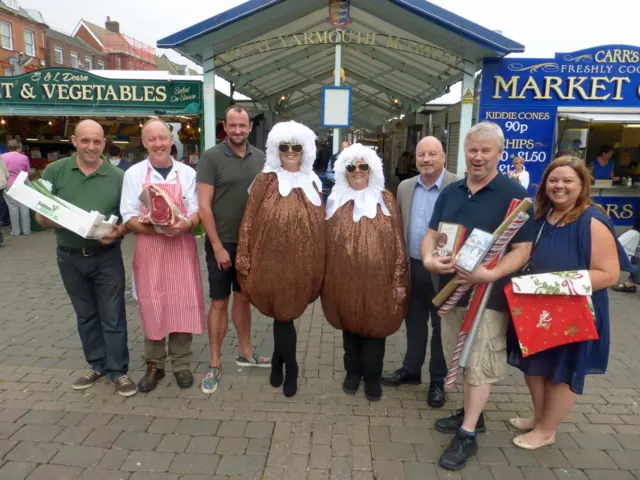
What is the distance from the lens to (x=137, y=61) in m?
43.2

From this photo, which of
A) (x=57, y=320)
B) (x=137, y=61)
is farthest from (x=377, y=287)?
(x=137, y=61)

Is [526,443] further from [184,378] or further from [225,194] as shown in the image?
[225,194]

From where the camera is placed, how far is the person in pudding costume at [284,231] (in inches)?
114

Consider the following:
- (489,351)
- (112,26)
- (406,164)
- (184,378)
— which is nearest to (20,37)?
(112,26)

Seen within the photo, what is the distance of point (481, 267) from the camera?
2432mm

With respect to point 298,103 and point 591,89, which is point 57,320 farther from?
point 298,103

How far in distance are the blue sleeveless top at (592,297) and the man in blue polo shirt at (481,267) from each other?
0.47ft

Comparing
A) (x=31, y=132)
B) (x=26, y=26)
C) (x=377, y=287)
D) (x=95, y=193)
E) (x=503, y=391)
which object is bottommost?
(x=503, y=391)

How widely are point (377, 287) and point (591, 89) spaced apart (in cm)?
620

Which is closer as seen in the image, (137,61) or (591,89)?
(591,89)

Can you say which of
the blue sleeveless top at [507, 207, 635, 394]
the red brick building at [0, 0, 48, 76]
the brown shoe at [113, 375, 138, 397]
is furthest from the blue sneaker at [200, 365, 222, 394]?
the red brick building at [0, 0, 48, 76]

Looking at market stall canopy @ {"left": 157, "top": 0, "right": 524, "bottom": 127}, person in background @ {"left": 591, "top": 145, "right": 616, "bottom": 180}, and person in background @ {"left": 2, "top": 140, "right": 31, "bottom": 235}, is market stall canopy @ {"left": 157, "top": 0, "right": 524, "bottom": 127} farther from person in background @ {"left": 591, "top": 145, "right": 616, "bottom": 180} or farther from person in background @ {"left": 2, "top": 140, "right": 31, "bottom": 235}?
person in background @ {"left": 2, "top": 140, "right": 31, "bottom": 235}

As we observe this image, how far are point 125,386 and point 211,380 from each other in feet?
1.96

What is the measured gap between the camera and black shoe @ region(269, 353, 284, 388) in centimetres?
337
